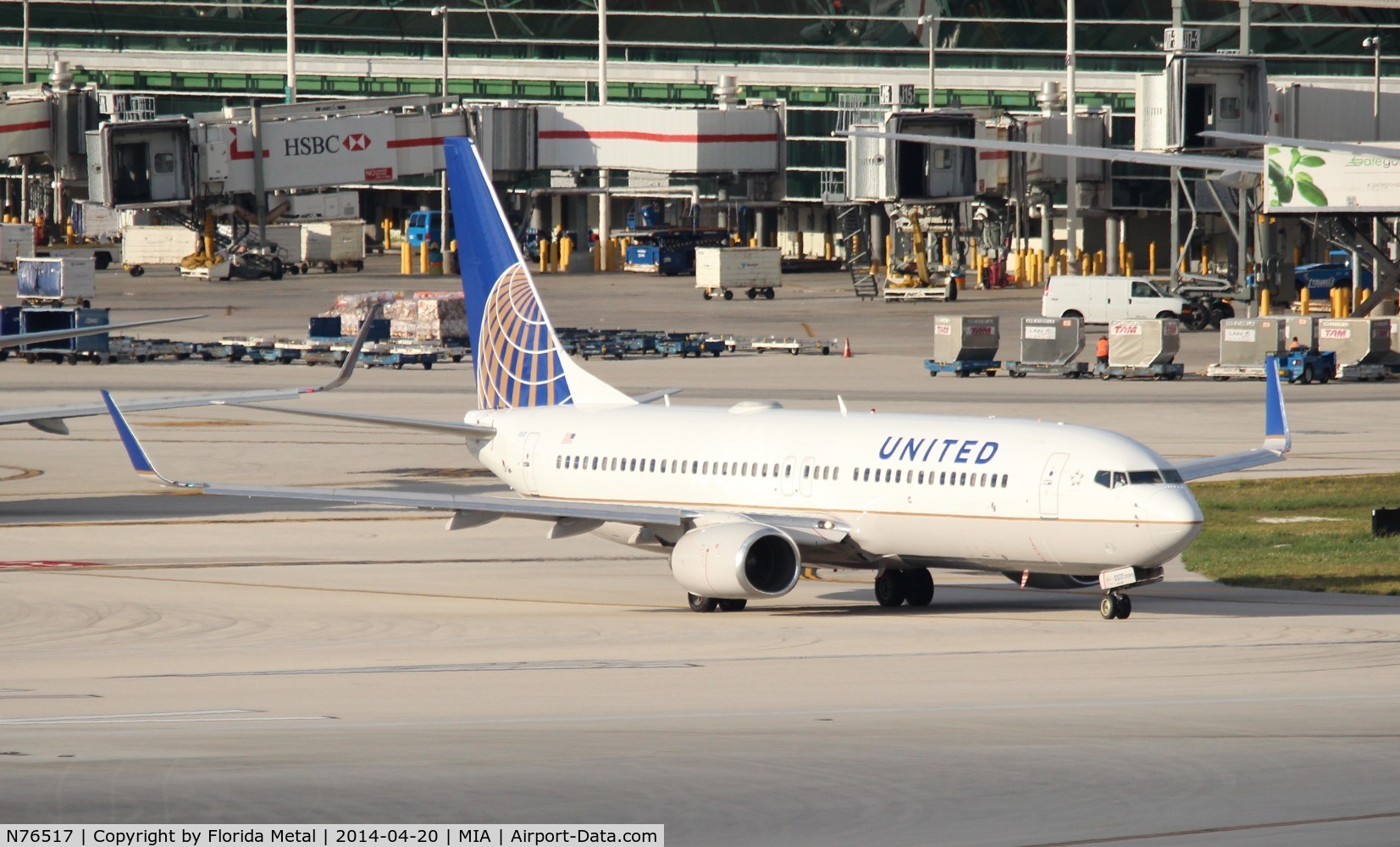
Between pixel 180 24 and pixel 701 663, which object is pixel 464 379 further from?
pixel 180 24

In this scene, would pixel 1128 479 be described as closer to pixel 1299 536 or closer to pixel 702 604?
pixel 702 604

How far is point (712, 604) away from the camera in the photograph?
31109 millimetres

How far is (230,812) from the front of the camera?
14.0 meters

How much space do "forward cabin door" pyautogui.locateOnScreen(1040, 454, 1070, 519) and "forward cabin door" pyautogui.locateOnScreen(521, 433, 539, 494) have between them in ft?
33.4

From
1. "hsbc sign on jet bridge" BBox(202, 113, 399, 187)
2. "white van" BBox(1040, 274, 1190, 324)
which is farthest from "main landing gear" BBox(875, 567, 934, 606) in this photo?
"hsbc sign on jet bridge" BBox(202, 113, 399, 187)

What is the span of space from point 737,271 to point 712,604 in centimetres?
7076

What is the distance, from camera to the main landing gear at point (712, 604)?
31.1 m

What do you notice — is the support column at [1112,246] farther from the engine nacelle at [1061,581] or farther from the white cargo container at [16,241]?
the engine nacelle at [1061,581]

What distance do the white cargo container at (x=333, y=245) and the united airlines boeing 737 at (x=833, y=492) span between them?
83195 millimetres

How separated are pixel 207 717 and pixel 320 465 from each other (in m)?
29.6

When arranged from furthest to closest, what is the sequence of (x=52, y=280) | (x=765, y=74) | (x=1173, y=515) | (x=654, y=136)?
(x=765, y=74)
(x=654, y=136)
(x=52, y=280)
(x=1173, y=515)

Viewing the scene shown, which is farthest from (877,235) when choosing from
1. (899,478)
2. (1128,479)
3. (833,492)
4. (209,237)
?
(1128,479)

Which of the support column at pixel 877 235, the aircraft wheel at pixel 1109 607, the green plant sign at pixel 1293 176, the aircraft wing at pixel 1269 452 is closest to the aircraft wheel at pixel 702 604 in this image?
the aircraft wheel at pixel 1109 607

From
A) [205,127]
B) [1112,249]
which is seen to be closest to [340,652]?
[205,127]
